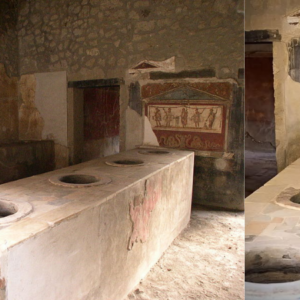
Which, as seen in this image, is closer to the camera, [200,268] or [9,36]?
[200,268]

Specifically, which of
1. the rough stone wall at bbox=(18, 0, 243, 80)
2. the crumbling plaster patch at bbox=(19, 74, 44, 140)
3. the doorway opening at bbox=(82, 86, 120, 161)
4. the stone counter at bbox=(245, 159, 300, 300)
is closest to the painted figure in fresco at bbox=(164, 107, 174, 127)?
the rough stone wall at bbox=(18, 0, 243, 80)

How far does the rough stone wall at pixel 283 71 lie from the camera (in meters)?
5.16

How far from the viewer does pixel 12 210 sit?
2.18 meters

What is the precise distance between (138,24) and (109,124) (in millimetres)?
2486

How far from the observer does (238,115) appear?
15.6 feet

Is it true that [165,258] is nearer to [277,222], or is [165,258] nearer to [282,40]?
[277,222]

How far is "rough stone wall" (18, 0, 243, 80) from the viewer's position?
4.82 meters

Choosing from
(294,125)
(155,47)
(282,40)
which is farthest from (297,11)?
(155,47)

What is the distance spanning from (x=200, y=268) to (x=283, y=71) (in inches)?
141

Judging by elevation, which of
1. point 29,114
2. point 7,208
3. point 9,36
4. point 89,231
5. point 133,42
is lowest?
point 89,231

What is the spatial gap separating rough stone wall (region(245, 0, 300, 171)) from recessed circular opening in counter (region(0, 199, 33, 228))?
4392 mm

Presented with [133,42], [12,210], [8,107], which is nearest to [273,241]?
[12,210]

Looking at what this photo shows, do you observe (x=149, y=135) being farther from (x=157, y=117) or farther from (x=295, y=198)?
(x=295, y=198)

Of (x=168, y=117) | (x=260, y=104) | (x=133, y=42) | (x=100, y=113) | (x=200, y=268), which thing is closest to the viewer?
(x=200, y=268)
